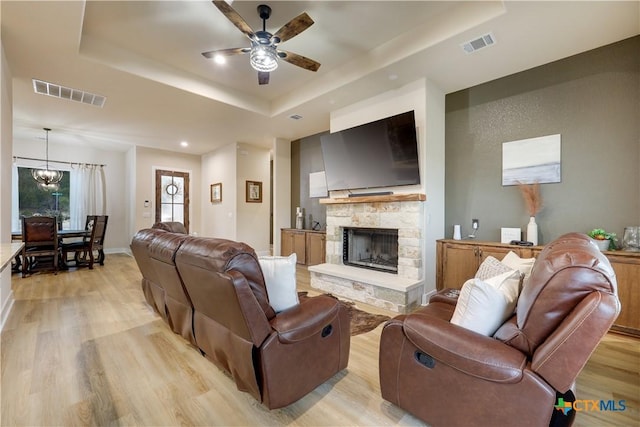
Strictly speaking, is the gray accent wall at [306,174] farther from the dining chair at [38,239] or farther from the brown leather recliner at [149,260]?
the dining chair at [38,239]

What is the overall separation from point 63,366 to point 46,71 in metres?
3.41

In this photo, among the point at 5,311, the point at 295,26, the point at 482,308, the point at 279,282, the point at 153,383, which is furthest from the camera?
the point at 5,311

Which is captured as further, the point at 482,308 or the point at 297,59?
the point at 297,59

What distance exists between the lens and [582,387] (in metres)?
1.91

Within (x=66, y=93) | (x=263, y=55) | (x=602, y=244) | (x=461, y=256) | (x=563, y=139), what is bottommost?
(x=461, y=256)

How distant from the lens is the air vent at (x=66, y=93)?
12.4 feet

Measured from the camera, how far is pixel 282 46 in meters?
3.37

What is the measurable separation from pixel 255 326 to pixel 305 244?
4260 millimetres

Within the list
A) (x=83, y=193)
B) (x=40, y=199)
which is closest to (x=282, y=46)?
(x=83, y=193)

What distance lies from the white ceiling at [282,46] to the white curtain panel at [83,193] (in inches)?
101

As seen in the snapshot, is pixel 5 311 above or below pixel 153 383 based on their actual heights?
above

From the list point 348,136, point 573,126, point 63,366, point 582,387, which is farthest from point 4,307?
point 573,126

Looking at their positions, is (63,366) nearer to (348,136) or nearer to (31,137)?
(348,136)

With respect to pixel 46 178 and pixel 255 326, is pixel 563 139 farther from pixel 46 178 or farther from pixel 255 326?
pixel 46 178
